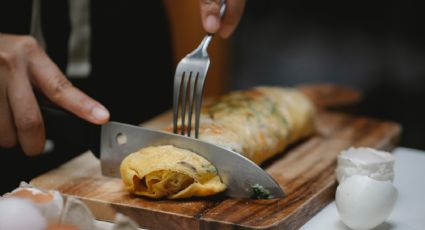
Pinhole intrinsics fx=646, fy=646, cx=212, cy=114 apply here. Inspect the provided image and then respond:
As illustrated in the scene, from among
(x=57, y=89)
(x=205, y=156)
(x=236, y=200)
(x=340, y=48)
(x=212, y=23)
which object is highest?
(x=212, y=23)

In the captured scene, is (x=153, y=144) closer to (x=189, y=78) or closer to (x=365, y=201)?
(x=189, y=78)

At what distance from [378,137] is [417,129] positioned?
5.61ft

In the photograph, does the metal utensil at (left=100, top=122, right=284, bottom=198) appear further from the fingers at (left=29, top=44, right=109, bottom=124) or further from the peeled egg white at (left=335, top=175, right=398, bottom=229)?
the peeled egg white at (left=335, top=175, right=398, bottom=229)

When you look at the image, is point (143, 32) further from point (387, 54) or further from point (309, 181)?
point (387, 54)

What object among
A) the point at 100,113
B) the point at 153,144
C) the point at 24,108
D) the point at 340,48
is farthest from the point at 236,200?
the point at 340,48

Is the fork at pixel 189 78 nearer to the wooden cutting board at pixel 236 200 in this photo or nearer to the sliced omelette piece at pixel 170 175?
the sliced omelette piece at pixel 170 175

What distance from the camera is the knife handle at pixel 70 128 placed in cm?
203

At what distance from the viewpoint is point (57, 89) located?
2.04m

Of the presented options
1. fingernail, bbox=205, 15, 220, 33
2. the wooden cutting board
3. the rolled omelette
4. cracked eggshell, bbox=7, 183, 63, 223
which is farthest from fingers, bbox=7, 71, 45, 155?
fingernail, bbox=205, 15, 220, 33

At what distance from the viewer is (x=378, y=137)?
253 cm

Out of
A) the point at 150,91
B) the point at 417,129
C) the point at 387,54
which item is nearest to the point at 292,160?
the point at 150,91

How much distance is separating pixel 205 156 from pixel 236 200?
0.16m

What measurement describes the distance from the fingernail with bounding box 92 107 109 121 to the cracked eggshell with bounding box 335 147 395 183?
73 cm

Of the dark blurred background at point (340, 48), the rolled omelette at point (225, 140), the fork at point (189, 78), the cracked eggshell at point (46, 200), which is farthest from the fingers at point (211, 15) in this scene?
the dark blurred background at point (340, 48)
